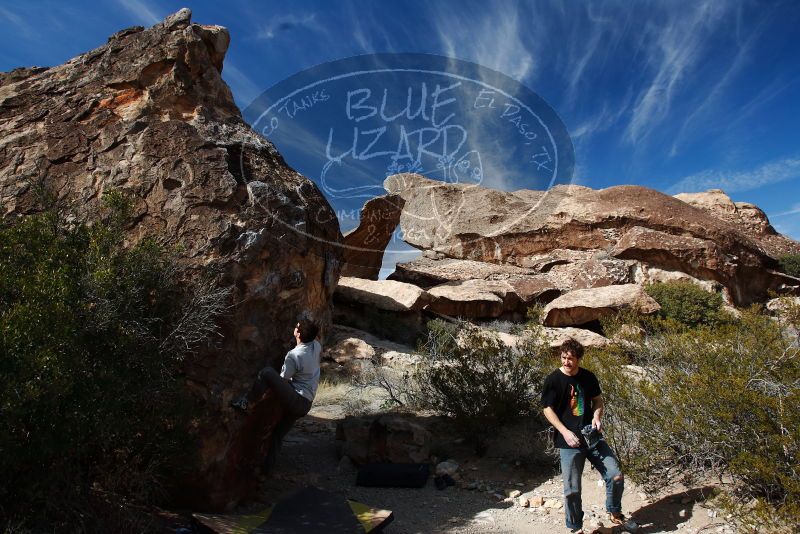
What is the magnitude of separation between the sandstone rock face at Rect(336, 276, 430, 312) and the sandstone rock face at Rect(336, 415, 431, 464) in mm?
8671

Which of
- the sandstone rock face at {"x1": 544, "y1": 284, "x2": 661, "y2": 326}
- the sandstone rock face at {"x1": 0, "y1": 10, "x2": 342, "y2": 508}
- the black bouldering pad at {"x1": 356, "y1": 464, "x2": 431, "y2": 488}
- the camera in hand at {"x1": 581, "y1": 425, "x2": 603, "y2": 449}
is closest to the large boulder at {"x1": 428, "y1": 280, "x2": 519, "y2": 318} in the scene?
the sandstone rock face at {"x1": 544, "y1": 284, "x2": 661, "y2": 326}

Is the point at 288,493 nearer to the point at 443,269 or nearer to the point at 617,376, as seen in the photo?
the point at 617,376

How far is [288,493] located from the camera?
471cm

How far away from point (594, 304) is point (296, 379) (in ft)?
36.7

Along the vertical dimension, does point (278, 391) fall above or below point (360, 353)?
below

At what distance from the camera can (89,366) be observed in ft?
10.4

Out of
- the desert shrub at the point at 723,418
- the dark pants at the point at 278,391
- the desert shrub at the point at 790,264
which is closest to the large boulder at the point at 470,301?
the desert shrub at the point at 723,418

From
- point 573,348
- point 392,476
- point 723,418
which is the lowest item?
point 392,476

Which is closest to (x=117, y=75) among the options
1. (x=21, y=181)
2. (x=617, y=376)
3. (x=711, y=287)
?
(x=21, y=181)

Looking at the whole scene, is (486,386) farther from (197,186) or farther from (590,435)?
(197,186)

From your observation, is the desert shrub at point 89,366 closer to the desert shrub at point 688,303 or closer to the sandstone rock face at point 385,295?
the sandstone rock face at point 385,295

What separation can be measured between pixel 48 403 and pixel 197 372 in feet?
4.51

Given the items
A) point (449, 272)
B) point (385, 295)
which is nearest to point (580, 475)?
point (385, 295)

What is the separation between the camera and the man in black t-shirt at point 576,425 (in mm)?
3816
